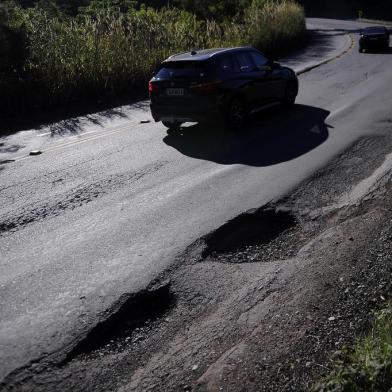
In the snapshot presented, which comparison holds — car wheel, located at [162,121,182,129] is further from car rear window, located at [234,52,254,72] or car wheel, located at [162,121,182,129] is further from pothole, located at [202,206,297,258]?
pothole, located at [202,206,297,258]

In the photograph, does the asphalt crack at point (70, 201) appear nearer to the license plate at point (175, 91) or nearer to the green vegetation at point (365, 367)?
the license plate at point (175, 91)

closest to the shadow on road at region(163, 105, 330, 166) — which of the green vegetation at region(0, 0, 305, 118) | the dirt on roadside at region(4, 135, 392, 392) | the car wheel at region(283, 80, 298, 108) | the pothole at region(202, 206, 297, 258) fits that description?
the car wheel at region(283, 80, 298, 108)

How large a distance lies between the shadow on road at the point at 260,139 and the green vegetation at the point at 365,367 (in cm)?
546

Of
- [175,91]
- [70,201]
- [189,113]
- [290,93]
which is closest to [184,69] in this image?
[175,91]

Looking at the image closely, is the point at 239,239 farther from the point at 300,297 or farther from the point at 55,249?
→ the point at 55,249

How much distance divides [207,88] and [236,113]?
102cm

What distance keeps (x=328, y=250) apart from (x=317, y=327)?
1.56 m

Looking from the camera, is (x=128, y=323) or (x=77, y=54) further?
(x=77, y=54)

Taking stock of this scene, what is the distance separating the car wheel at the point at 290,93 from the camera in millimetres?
13469

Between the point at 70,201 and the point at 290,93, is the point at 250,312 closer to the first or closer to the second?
the point at 70,201

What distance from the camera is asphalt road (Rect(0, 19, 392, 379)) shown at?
4.93 m

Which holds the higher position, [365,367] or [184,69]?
[184,69]

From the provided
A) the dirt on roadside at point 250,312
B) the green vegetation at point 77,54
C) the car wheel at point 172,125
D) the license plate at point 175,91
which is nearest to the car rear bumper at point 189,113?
the license plate at point 175,91

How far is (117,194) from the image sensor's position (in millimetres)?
7773
